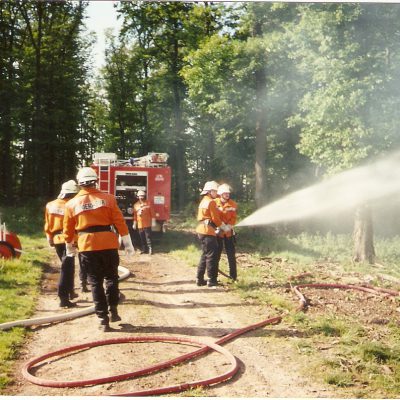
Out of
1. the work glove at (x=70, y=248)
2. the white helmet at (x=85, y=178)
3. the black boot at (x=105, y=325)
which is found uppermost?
the white helmet at (x=85, y=178)

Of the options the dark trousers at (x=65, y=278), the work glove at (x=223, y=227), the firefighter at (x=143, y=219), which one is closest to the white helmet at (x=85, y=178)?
the dark trousers at (x=65, y=278)

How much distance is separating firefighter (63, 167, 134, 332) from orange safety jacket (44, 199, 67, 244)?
4.03 ft

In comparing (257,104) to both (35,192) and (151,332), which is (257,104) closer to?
(35,192)

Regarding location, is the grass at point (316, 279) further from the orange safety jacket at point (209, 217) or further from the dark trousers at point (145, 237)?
the orange safety jacket at point (209, 217)

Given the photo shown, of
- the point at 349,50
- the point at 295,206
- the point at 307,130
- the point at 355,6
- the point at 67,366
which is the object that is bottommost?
the point at 67,366

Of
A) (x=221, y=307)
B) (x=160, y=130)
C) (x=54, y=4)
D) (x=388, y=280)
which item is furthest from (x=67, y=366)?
(x=160, y=130)

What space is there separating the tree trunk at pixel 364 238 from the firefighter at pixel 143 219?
5241mm

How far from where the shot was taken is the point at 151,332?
5492mm

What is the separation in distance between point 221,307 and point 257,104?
9.29 metres

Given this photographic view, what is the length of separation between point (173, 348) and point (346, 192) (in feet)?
23.8

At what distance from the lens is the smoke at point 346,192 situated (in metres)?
9.40

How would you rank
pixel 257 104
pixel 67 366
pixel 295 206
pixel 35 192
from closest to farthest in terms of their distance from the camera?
pixel 67 366 < pixel 35 192 < pixel 257 104 < pixel 295 206

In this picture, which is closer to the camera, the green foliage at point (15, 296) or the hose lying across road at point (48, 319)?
the green foliage at point (15, 296)

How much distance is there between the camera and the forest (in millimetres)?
8633
